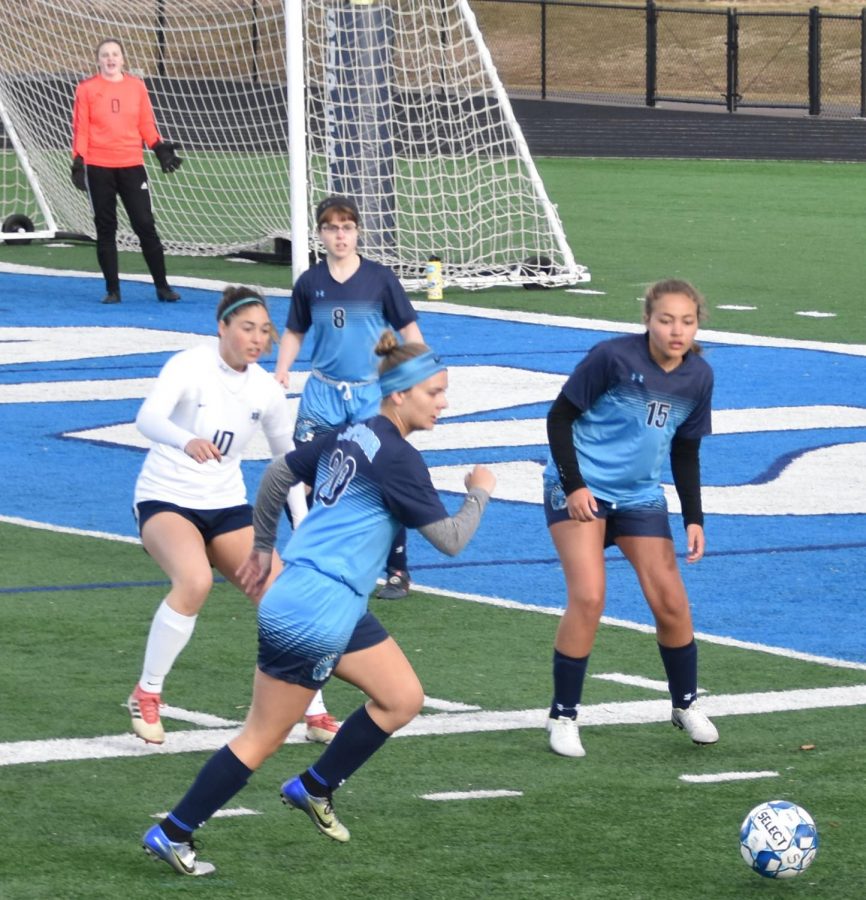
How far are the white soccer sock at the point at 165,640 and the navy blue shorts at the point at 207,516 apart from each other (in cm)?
34

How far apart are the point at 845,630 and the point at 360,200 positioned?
12.7 metres

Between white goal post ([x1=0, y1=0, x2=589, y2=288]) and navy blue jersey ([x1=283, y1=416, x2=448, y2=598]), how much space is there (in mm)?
11423

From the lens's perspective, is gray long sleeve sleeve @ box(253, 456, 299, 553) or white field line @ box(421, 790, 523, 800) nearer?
gray long sleeve sleeve @ box(253, 456, 299, 553)

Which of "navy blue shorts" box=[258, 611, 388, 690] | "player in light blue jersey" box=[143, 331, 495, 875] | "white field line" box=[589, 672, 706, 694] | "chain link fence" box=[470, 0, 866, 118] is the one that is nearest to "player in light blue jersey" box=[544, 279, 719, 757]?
"white field line" box=[589, 672, 706, 694]

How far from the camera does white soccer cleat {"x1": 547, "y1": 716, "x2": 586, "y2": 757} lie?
7562 mm

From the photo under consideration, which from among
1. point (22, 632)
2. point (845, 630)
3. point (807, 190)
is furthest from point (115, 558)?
point (807, 190)

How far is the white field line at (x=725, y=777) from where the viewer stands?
7258 millimetres

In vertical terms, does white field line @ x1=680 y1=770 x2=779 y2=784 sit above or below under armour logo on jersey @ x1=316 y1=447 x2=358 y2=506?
below

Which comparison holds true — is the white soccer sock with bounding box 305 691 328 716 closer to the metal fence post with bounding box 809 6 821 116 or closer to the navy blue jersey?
the navy blue jersey

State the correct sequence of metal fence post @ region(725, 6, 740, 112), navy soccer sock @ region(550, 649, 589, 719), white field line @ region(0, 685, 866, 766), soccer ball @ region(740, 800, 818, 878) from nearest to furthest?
soccer ball @ region(740, 800, 818, 878) → white field line @ region(0, 685, 866, 766) → navy soccer sock @ region(550, 649, 589, 719) → metal fence post @ region(725, 6, 740, 112)

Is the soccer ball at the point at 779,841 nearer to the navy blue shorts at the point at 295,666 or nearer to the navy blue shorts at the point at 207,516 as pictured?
the navy blue shorts at the point at 295,666

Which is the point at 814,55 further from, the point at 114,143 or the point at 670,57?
the point at 114,143

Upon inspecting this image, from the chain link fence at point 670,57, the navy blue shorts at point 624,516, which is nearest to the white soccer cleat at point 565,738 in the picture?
the navy blue shorts at point 624,516

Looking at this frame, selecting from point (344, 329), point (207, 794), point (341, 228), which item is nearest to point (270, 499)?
point (207, 794)
